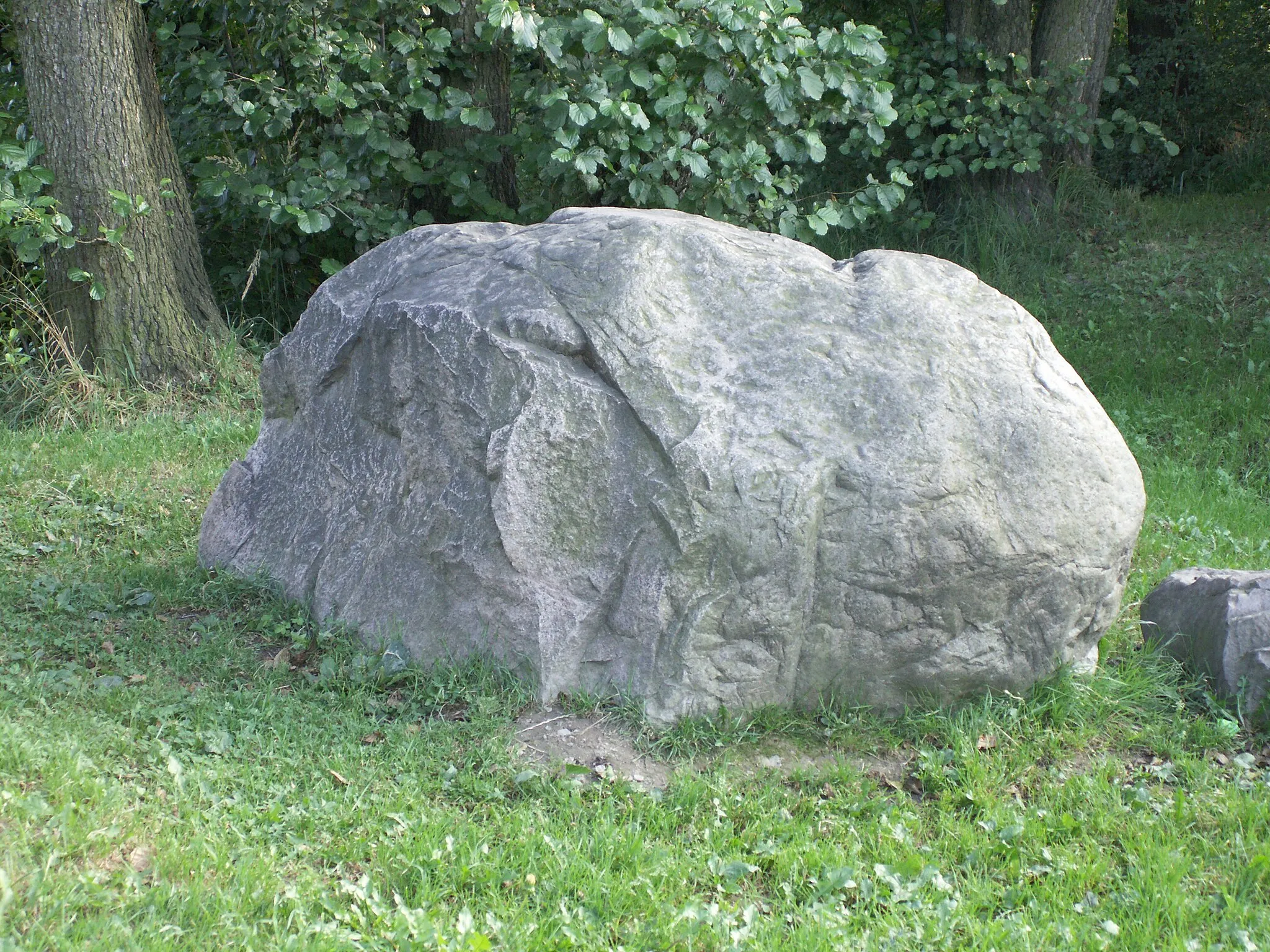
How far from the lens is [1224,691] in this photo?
4.09 metres

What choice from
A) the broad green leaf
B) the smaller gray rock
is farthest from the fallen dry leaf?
the broad green leaf

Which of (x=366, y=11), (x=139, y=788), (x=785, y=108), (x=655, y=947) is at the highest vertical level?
(x=366, y=11)

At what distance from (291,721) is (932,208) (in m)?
8.08

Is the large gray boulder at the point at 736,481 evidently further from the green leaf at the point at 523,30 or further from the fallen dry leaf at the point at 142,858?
the green leaf at the point at 523,30

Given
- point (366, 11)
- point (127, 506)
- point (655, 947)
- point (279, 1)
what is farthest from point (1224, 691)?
point (279, 1)

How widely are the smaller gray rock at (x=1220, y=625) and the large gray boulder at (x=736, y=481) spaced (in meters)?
0.44

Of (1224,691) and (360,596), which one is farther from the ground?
(360,596)

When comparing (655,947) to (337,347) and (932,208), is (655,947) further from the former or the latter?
(932,208)

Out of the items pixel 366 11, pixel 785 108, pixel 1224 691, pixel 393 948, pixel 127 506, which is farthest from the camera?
pixel 366 11

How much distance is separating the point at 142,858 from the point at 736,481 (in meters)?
2.05

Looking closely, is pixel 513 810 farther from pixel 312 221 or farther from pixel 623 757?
pixel 312 221

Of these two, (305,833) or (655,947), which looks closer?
(655,947)

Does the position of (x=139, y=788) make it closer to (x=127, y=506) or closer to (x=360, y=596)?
(x=360, y=596)

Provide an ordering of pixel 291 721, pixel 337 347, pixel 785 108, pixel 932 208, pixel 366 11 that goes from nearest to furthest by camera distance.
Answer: pixel 291 721
pixel 337 347
pixel 785 108
pixel 366 11
pixel 932 208
